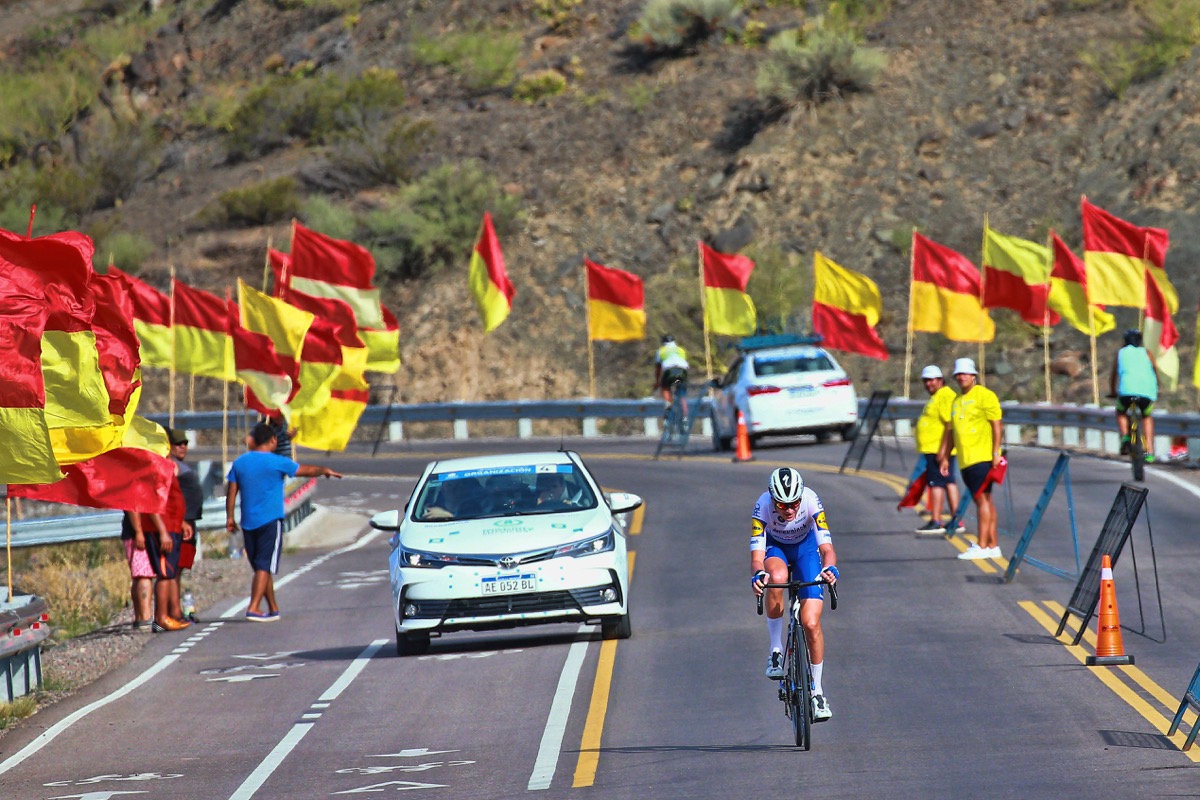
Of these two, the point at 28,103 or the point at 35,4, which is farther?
the point at 35,4

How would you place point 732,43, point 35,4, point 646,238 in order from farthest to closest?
point 35,4
point 732,43
point 646,238

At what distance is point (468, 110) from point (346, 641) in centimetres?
4990

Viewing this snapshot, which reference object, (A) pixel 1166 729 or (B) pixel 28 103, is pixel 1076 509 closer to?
(A) pixel 1166 729

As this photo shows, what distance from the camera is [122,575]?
75.6 feet

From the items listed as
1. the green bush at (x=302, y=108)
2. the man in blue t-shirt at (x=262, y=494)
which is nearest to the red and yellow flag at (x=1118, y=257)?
the man in blue t-shirt at (x=262, y=494)

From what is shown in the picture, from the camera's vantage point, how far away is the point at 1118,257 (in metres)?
30.4

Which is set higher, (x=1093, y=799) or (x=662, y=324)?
(x=662, y=324)

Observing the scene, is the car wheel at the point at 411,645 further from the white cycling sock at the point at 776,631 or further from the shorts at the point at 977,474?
the shorts at the point at 977,474

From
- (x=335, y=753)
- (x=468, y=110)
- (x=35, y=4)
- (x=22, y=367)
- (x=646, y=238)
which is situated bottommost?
(x=335, y=753)

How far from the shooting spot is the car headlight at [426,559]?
49.4ft

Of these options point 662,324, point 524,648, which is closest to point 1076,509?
point 524,648

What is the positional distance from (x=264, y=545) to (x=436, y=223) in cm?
3945

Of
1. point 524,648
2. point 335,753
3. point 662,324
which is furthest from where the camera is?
point 662,324

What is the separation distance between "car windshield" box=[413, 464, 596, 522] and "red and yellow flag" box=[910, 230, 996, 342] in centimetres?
1917
